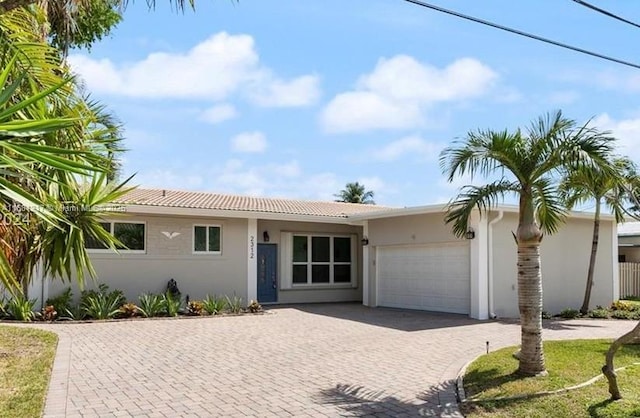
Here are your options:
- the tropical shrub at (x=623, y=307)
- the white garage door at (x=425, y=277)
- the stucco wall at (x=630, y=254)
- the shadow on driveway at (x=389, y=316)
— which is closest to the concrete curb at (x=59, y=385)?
the shadow on driveway at (x=389, y=316)

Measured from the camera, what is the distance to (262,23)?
28.4ft

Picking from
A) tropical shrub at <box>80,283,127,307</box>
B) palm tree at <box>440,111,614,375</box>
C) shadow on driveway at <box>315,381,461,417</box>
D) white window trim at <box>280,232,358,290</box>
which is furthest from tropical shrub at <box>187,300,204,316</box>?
palm tree at <box>440,111,614,375</box>

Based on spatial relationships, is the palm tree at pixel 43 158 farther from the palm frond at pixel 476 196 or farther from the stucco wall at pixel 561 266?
the stucco wall at pixel 561 266

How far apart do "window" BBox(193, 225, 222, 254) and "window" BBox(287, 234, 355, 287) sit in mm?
3434

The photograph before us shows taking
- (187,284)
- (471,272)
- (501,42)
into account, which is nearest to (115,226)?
(187,284)

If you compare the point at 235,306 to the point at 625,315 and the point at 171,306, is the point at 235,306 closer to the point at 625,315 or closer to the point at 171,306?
the point at 171,306

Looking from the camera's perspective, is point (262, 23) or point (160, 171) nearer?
point (262, 23)

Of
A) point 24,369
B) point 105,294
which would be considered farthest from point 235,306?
point 24,369

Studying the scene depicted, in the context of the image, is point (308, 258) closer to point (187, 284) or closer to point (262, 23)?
point (187, 284)

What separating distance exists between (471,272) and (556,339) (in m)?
4.57

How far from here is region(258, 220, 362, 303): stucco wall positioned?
70.9 ft

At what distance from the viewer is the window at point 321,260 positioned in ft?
72.7

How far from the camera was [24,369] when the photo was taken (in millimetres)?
8906

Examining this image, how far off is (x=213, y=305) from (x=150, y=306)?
1898 mm
